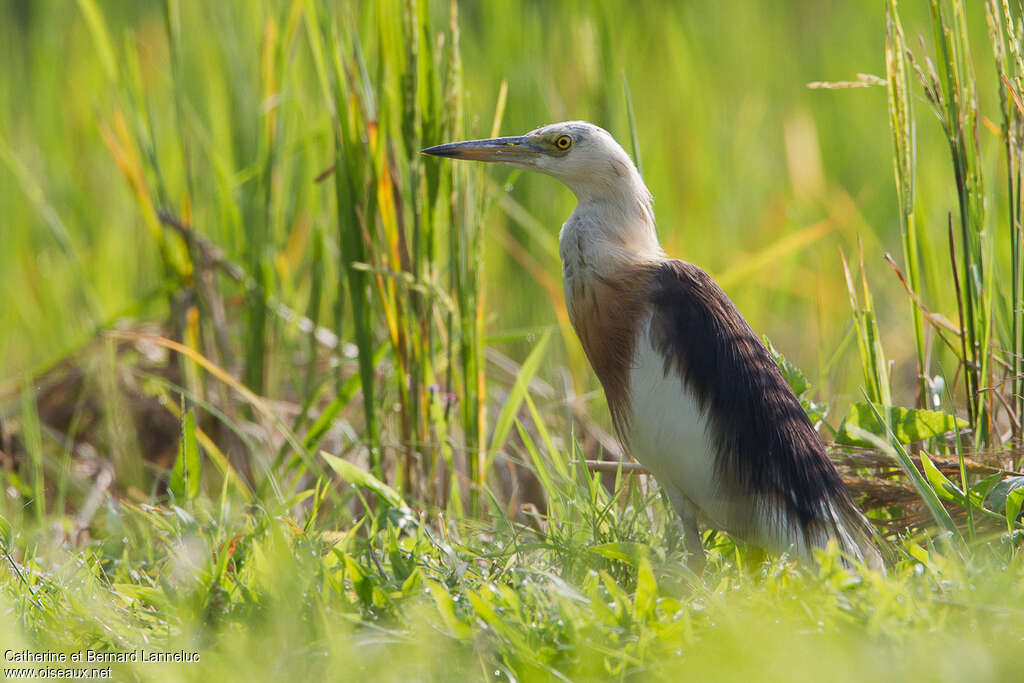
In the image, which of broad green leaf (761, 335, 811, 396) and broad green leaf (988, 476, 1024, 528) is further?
broad green leaf (761, 335, 811, 396)

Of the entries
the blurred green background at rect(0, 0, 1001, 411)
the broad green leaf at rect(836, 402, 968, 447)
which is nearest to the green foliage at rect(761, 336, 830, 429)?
the broad green leaf at rect(836, 402, 968, 447)

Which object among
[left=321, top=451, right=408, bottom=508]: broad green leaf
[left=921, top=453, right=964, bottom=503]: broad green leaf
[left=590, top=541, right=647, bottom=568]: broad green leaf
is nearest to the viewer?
[left=590, top=541, right=647, bottom=568]: broad green leaf

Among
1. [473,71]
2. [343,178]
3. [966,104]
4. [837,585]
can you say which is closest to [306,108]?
[473,71]

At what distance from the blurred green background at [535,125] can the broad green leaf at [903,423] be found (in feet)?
2.84

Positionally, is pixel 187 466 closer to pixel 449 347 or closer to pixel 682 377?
pixel 449 347

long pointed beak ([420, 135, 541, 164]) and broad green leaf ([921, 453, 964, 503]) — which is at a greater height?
long pointed beak ([420, 135, 541, 164])

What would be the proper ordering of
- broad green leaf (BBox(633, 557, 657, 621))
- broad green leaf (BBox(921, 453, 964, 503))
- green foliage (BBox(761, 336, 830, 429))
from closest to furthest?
broad green leaf (BBox(633, 557, 657, 621))
broad green leaf (BBox(921, 453, 964, 503))
green foliage (BBox(761, 336, 830, 429))

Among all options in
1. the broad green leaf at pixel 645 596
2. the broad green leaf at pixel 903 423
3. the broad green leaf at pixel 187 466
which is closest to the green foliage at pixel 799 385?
the broad green leaf at pixel 903 423

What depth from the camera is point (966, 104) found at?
7.50 ft

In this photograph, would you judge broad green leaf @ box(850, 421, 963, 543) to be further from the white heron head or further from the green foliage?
the white heron head

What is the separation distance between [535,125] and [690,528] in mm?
1944

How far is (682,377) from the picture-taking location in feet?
7.32

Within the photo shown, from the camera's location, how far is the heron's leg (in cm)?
211

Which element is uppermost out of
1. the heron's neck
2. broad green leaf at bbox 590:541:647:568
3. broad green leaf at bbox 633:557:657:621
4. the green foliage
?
the heron's neck
